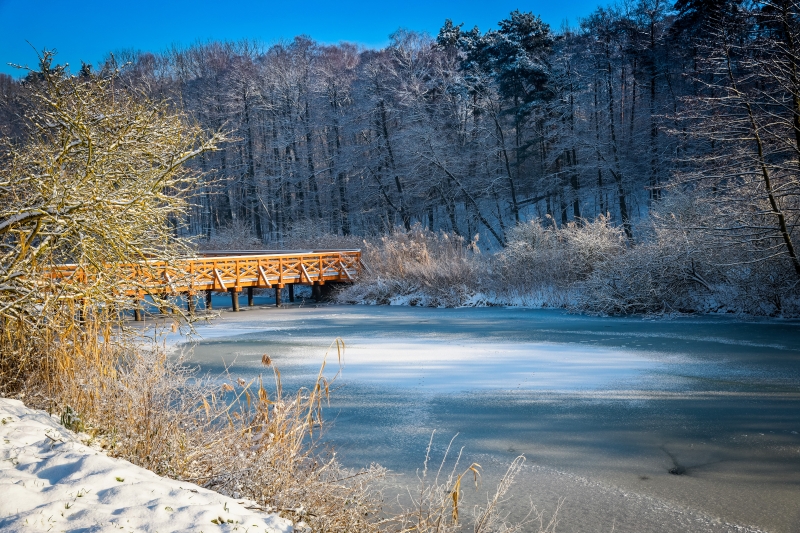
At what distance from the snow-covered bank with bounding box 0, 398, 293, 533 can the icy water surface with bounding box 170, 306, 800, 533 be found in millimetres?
2384

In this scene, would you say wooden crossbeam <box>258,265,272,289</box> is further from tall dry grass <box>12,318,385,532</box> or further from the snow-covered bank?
the snow-covered bank

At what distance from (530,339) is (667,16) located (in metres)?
21.9

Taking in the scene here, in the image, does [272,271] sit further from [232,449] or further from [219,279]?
[232,449]

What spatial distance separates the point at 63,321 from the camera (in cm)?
627

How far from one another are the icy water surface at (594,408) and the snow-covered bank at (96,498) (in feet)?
7.82

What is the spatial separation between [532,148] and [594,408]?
28256 mm

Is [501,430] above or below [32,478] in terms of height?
below

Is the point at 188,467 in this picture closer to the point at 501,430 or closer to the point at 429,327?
the point at 501,430

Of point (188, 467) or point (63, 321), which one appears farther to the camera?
point (63, 321)

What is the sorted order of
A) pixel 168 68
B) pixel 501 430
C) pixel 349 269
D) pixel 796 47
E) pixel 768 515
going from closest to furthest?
1. pixel 768 515
2. pixel 501 430
3. pixel 796 47
4. pixel 349 269
5. pixel 168 68

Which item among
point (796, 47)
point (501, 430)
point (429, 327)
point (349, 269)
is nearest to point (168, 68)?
point (349, 269)

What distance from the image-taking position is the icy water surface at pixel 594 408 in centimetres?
521

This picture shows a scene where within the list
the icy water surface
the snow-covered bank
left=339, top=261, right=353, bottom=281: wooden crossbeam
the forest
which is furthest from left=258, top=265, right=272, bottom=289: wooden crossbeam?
the snow-covered bank

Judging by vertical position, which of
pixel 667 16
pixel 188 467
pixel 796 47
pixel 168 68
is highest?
pixel 168 68
